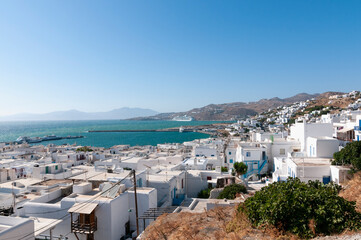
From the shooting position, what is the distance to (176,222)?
774cm

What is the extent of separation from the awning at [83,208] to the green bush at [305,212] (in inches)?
273

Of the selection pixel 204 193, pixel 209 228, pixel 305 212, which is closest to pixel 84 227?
pixel 209 228

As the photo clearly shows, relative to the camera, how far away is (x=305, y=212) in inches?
244

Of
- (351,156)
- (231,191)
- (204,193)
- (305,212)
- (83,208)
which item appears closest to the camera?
(305,212)

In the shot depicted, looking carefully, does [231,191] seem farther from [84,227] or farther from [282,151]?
[282,151]

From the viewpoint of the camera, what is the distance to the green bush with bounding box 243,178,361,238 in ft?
19.5

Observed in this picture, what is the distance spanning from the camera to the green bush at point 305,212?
593 centimetres

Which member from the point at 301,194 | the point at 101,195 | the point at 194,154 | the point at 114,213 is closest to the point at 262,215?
the point at 301,194

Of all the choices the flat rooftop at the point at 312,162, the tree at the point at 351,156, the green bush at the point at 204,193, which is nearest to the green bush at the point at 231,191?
the green bush at the point at 204,193

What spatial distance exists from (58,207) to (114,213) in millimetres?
2795

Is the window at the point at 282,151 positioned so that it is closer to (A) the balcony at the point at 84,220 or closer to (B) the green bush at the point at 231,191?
(B) the green bush at the point at 231,191

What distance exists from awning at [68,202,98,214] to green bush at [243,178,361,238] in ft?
22.7

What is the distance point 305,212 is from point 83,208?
8619 mm

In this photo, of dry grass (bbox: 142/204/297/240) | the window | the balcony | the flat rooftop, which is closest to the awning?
the balcony
